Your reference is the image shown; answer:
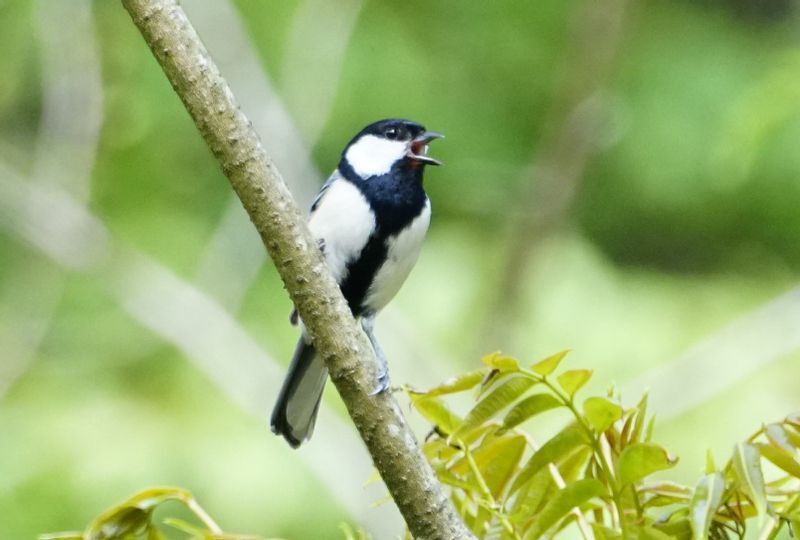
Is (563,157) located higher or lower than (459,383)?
higher

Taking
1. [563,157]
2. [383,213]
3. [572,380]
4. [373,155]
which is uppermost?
[563,157]

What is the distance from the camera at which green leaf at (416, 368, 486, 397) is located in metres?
1.09

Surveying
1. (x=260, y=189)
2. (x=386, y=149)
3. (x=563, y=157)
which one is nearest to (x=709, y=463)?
(x=260, y=189)

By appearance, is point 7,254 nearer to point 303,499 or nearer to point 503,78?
point 303,499

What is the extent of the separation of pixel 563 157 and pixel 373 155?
1.67m

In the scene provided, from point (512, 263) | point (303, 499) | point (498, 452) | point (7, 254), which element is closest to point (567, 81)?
point (512, 263)

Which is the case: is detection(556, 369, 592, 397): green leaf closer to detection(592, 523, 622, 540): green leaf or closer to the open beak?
detection(592, 523, 622, 540): green leaf

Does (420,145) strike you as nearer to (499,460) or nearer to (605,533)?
(499,460)

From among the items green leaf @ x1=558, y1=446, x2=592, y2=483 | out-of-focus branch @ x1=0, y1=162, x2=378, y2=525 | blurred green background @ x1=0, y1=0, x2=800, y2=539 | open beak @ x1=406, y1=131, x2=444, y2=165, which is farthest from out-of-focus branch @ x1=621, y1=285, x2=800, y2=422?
green leaf @ x1=558, y1=446, x2=592, y2=483

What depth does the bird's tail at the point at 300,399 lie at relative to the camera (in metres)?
2.19

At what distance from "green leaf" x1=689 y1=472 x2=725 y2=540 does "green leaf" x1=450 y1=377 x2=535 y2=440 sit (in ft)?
0.64

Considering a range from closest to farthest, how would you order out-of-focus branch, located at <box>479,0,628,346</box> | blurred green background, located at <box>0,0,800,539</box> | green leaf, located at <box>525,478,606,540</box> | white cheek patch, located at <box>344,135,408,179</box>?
green leaf, located at <box>525,478,606,540</box>
white cheek patch, located at <box>344,135,408,179</box>
blurred green background, located at <box>0,0,800,539</box>
out-of-focus branch, located at <box>479,0,628,346</box>

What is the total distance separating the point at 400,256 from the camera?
7.45 ft

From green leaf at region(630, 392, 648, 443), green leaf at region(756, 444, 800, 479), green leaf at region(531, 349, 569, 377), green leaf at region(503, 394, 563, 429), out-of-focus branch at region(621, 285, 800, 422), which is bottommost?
out-of-focus branch at region(621, 285, 800, 422)
